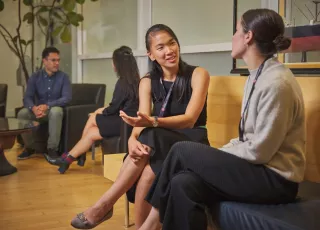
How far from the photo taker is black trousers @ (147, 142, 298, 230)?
1.74m

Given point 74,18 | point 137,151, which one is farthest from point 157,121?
point 74,18

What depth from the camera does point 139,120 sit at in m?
2.20

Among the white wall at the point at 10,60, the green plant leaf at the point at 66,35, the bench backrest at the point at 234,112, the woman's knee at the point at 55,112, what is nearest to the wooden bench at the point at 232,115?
the bench backrest at the point at 234,112

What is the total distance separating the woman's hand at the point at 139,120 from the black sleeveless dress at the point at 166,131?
4cm

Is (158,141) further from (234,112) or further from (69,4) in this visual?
(69,4)

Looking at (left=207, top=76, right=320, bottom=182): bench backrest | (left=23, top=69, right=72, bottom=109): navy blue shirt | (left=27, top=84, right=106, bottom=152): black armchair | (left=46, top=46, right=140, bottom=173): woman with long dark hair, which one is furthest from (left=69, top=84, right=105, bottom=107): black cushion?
(left=207, top=76, right=320, bottom=182): bench backrest

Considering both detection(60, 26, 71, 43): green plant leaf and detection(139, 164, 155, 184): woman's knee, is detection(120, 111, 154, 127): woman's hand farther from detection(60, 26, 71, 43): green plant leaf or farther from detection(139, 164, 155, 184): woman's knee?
detection(60, 26, 71, 43): green plant leaf

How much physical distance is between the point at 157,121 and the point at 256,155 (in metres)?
0.66

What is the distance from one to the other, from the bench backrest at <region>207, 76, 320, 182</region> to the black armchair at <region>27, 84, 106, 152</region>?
2.32 meters

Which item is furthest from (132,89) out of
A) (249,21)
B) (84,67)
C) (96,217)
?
(84,67)

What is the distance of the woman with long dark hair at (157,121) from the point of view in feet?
7.27

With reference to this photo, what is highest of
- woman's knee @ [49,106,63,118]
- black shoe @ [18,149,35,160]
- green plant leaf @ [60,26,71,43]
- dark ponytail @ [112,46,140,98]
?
green plant leaf @ [60,26,71,43]

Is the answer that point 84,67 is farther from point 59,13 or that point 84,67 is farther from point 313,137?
point 313,137

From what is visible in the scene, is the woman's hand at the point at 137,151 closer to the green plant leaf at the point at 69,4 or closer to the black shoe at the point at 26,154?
the black shoe at the point at 26,154
